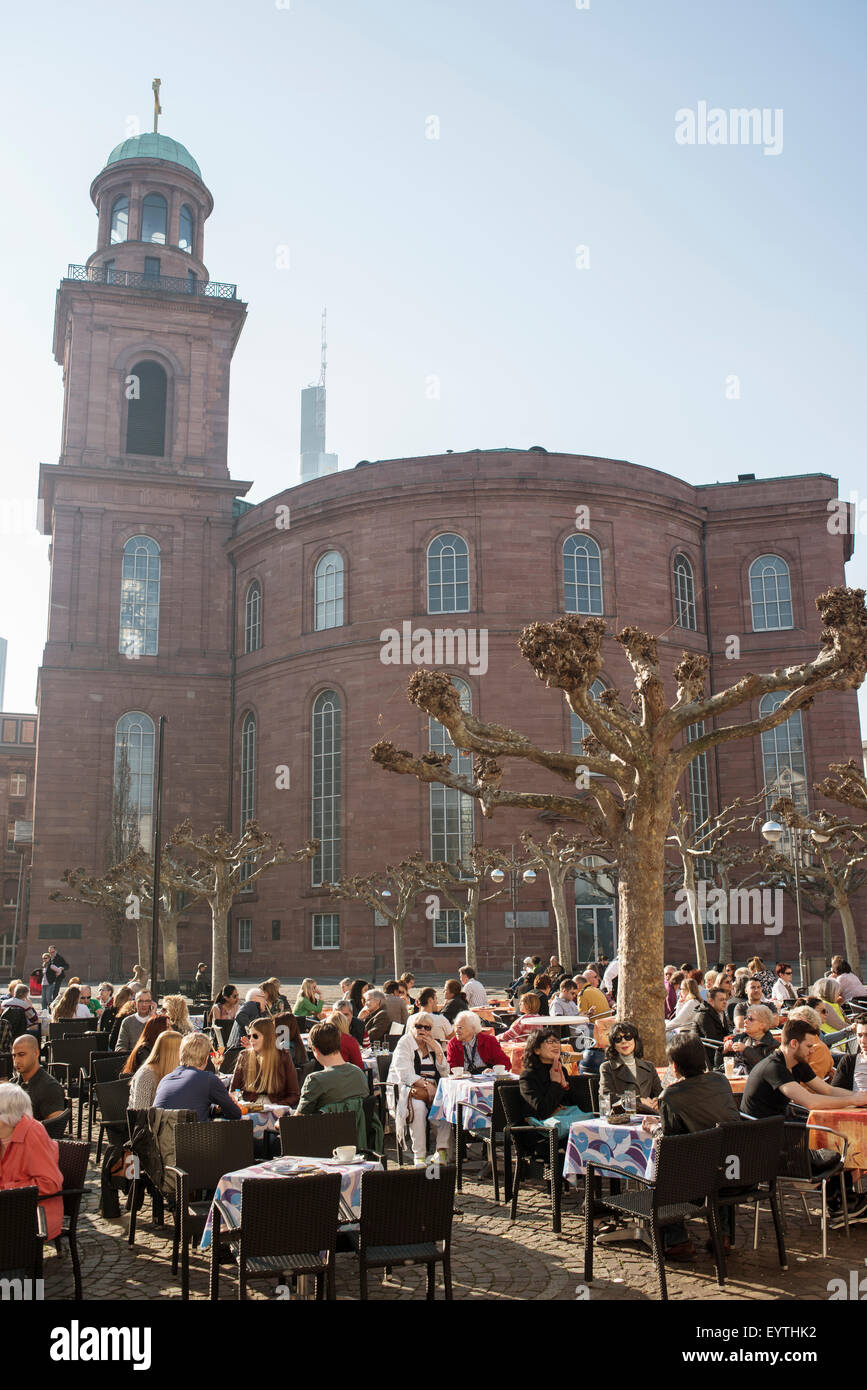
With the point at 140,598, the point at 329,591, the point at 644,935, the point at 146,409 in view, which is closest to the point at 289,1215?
the point at 644,935

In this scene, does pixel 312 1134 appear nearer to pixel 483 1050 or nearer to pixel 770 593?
pixel 483 1050

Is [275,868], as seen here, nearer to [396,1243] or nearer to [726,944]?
[726,944]

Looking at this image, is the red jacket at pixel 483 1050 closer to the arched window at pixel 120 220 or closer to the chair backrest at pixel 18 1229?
the chair backrest at pixel 18 1229

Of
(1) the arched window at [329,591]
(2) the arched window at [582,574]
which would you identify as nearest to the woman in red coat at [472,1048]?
(2) the arched window at [582,574]

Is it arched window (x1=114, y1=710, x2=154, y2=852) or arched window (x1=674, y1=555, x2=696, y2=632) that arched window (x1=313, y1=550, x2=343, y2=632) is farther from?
arched window (x1=674, y1=555, x2=696, y2=632)

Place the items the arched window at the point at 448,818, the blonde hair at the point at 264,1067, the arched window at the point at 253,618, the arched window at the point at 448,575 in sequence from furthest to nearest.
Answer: the arched window at the point at 253,618, the arched window at the point at 448,575, the arched window at the point at 448,818, the blonde hair at the point at 264,1067

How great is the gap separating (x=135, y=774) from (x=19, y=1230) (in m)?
38.0

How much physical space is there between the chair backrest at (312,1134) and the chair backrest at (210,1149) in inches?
19.8

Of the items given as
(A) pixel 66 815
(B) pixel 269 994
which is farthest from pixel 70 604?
(B) pixel 269 994

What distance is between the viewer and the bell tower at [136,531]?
4209cm

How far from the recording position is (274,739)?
41125 millimetres

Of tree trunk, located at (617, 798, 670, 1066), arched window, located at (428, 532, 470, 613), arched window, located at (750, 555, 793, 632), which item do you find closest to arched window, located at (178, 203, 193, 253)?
arched window, located at (428, 532, 470, 613)

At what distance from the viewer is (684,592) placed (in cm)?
4150

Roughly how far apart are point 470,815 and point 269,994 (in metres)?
24.9
